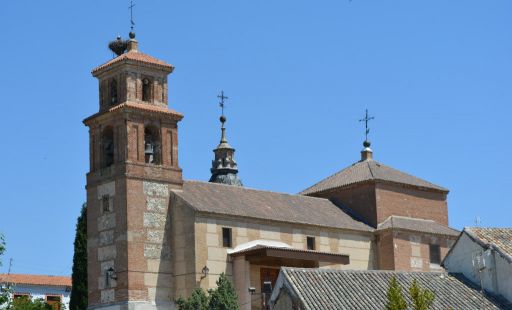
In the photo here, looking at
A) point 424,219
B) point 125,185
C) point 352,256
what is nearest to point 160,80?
point 125,185

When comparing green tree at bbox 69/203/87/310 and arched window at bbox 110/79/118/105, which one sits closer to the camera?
arched window at bbox 110/79/118/105

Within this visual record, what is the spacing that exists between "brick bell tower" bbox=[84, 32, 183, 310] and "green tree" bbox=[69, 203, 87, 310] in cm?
204

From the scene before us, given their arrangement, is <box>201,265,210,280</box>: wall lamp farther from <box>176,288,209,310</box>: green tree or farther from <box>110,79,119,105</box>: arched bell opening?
<box>110,79,119,105</box>: arched bell opening

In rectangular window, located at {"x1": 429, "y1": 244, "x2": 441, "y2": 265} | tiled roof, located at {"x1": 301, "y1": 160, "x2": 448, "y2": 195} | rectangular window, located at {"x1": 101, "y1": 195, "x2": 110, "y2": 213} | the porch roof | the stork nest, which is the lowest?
the porch roof

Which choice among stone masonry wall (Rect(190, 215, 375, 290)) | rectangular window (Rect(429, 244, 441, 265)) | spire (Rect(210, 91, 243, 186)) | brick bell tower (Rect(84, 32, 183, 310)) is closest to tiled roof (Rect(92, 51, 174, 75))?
brick bell tower (Rect(84, 32, 183, 310))

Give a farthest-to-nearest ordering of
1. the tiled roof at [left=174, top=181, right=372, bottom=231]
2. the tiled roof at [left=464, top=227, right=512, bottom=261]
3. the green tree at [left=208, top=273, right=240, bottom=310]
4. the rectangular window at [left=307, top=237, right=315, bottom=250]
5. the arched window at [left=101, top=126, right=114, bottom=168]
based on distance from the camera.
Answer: the rectangular window at [left=307, top=237, right=315, bottom=250] → the arched window at [left=101, top=126, right=114, bottom=168] → the tiled roof at [left=174, top=181, right=372, bottom=231] → the green tree at [left=208, top=273, right=240, bottom=310] → the tiled roof at [left=464, top=227, right=512, bottom=261]

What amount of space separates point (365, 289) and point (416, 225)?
1726cm

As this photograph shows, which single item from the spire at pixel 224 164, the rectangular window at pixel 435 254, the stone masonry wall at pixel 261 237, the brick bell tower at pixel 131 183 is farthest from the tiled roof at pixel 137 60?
the spire at pixel 224 164

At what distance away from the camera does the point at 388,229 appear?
43.8 m

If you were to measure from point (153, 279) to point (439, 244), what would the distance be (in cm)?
Result: 1340

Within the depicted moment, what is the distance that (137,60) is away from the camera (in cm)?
3972

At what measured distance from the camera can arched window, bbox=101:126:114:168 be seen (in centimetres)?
4022

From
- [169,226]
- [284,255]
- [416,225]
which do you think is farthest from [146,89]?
[416,225]

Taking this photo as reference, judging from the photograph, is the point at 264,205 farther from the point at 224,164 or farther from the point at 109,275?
the point at 224,164
